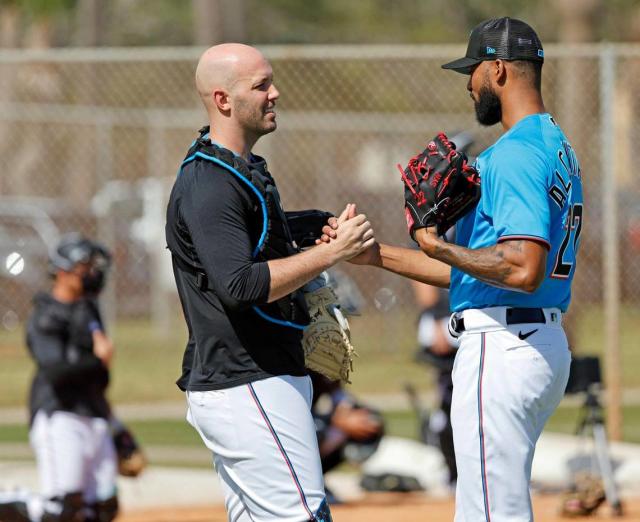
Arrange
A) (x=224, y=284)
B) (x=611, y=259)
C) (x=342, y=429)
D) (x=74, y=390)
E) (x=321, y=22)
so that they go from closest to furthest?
(x=224, y=284) → (x=74, y=390) → (x=342, y=429) → (x=611, y=259) → (x=321, y=22)

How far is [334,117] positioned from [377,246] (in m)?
10.7

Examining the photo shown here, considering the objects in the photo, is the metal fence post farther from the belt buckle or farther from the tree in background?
the tree in background

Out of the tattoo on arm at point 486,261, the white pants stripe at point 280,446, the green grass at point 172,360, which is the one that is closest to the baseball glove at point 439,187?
the tattoo on arm at point 486,261

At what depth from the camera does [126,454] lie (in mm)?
7930

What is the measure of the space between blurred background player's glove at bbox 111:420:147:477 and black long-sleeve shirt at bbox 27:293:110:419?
247 millimetres

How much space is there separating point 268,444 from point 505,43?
5.35 feet

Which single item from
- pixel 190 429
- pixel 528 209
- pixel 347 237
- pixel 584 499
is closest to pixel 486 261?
pixel 528 209

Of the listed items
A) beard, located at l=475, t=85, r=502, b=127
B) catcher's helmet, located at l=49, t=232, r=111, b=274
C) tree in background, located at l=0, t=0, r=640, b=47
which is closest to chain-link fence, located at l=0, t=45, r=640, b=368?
catcher's helmet, located at l=49, t=232, r=111, b=274

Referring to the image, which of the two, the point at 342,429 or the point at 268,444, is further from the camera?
the point at 342,429

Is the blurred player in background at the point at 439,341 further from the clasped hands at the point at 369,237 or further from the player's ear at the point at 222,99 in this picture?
the player's ear at the point at 222,99

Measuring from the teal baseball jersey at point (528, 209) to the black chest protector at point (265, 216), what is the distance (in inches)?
25.5

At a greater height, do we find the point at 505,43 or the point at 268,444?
the point at 505,43

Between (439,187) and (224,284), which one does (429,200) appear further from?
(224,284)

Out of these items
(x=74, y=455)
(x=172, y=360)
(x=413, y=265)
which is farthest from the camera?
(x=172, y=360)
